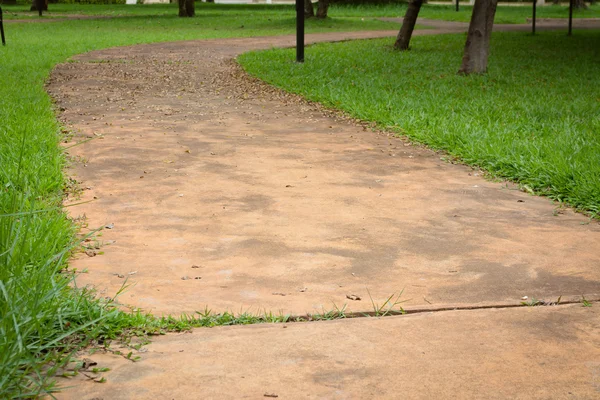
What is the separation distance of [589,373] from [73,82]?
11329 mm

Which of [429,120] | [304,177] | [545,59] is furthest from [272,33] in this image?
[304,177]

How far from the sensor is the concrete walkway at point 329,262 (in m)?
3.14

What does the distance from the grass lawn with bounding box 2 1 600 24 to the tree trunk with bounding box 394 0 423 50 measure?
43.1 ft

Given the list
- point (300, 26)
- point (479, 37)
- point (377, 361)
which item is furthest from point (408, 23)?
point (377, 361)

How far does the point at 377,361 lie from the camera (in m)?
3.26

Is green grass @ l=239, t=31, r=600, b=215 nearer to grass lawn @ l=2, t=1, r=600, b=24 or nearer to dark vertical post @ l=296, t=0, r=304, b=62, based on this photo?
dark vertical post @ l=296, t=0, r=304, b=62

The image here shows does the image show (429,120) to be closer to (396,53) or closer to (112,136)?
(112,136)

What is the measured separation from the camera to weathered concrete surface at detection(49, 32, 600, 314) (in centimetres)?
419

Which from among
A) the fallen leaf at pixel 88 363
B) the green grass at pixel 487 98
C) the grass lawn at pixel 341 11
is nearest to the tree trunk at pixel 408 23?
the green grass at pixel 487 98

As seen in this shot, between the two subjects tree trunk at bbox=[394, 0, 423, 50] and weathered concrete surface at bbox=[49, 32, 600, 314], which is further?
tree trunk at bbox=[394, 0, 423, 50]

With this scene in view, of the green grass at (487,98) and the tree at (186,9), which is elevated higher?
the tree at (186,9)

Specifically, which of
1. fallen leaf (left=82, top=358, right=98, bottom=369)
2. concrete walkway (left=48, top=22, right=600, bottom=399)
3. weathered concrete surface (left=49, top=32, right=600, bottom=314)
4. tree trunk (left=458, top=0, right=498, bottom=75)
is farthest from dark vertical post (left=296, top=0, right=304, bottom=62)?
fallen leaf (left=82, top=358, right=98, bottom=369)

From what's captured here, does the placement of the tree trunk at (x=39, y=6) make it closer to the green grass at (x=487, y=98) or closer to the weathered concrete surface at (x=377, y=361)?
the green grass at (x=487, y=98)

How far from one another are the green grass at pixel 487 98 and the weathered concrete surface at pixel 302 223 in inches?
15.9
